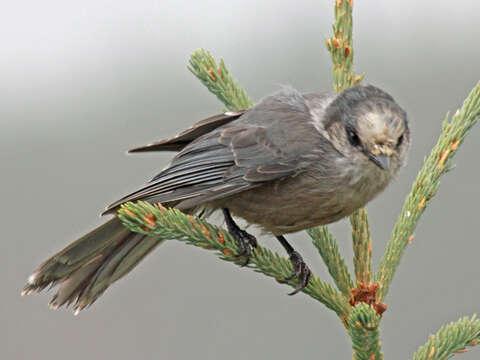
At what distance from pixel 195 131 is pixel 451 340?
1928 millimetres

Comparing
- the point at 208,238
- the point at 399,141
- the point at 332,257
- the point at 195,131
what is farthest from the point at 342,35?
the point at 208,238

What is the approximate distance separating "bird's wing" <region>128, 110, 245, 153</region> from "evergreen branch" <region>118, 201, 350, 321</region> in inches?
35.9

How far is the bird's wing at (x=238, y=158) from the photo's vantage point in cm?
309

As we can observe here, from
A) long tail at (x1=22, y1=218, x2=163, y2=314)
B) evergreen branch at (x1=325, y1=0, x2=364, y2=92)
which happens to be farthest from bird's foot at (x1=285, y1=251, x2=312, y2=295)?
evergreen branch at (x1=325, y1=0, x2=364, y2=92)

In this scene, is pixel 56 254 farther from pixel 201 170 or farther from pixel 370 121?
pixel 370 121

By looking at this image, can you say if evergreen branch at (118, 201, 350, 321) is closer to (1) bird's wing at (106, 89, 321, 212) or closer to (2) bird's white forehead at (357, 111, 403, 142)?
(1) bird's wing at (106, 89, 321, 212)

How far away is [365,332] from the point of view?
1823mm

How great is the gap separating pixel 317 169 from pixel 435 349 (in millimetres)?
1169

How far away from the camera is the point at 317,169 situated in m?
3.01

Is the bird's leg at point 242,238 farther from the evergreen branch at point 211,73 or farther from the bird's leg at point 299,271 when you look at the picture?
the evergreen branch at point 211,73

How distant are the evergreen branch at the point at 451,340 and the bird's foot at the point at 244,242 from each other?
2.94 ft

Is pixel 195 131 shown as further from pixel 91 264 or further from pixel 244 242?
pixel 91 264

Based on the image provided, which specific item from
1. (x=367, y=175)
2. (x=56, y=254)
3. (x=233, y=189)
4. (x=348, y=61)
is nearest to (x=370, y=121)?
(x=367, y=175)

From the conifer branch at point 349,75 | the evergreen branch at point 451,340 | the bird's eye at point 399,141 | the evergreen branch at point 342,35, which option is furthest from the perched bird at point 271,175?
the evergreen branch at point 451,340
